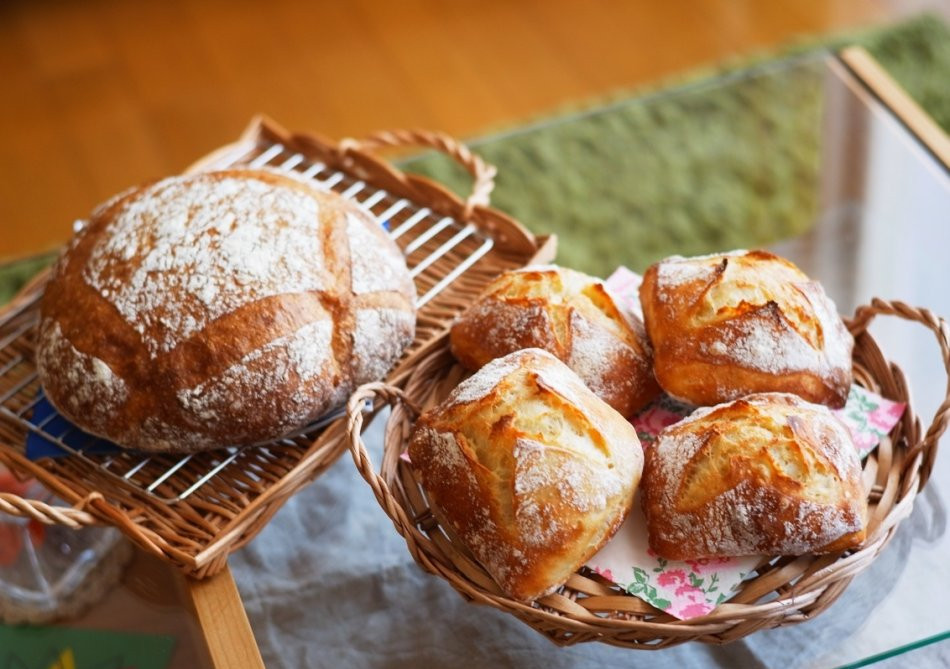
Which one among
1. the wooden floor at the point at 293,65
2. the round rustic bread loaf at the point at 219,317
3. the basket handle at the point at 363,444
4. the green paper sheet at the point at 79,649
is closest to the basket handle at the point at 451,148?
the round rustic bread loaf at the point at 219,317

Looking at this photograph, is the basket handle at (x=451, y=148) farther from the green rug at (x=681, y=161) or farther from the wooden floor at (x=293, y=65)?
the wooden floor at (x=293, y=65)

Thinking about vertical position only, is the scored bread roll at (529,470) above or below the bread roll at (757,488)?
above

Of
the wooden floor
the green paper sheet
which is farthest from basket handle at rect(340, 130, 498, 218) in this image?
the wooden floor

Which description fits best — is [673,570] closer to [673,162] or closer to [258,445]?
[258,445]

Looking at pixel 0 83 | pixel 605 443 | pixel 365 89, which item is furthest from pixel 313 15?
pixel 605 443

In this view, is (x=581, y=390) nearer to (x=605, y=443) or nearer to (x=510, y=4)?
(x=605, y=443)

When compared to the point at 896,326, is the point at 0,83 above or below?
above
